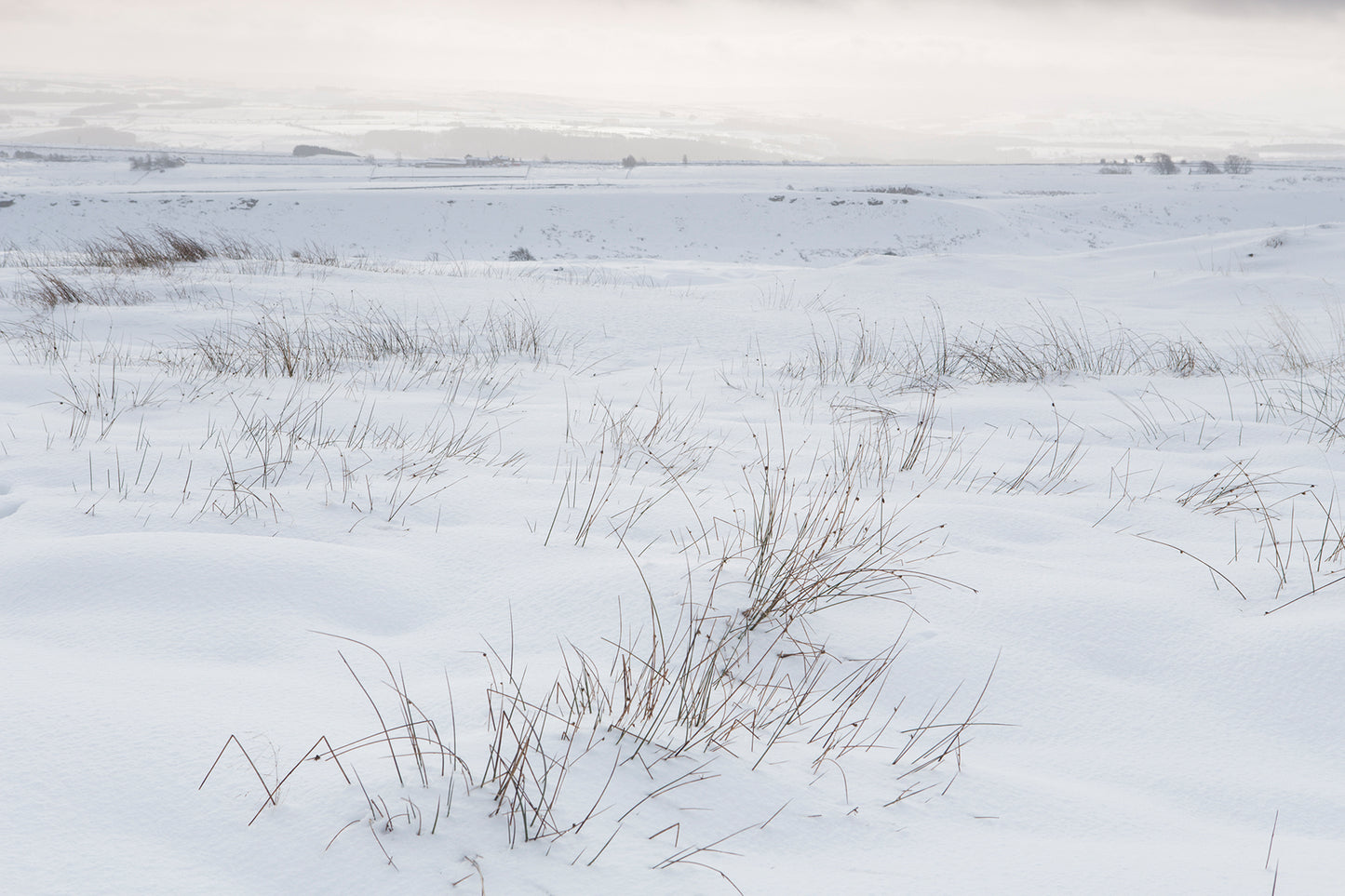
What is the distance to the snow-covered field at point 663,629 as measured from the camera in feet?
4.04

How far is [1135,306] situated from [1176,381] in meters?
4.64

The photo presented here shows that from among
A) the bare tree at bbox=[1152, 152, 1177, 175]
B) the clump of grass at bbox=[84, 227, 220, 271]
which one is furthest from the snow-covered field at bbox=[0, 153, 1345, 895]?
the bare tree at bbox=[1152, 152, 1177, 175]

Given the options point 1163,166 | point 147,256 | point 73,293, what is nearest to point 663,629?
point 73,293

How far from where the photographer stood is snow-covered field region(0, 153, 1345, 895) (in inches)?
48.5

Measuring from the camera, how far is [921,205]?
28969mm

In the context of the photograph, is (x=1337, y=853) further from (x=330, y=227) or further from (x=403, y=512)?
(x=330, y=227)

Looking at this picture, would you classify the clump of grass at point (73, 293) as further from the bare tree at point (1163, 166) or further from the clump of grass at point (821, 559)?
the bare tree at point (1163, 166)

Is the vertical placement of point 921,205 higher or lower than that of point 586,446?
higher

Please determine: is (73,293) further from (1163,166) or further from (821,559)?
(1163,166)

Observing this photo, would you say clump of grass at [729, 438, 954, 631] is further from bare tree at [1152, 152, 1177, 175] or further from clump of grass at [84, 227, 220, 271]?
bare tree at [1152, 152, 1177, 175]

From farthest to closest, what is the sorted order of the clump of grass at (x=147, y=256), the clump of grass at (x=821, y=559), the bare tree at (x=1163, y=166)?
1. the bare tree at (x=1163, y=166)
2. the clump of grass at (x=147, y=256)
3. the clump of grass at (x=821, y=559)

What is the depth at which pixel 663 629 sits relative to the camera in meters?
1.94

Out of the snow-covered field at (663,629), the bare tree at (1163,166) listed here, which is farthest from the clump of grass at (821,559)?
the bare tree at (1163,166)

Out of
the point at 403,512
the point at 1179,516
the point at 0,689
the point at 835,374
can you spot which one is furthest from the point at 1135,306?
the point at 0,689
